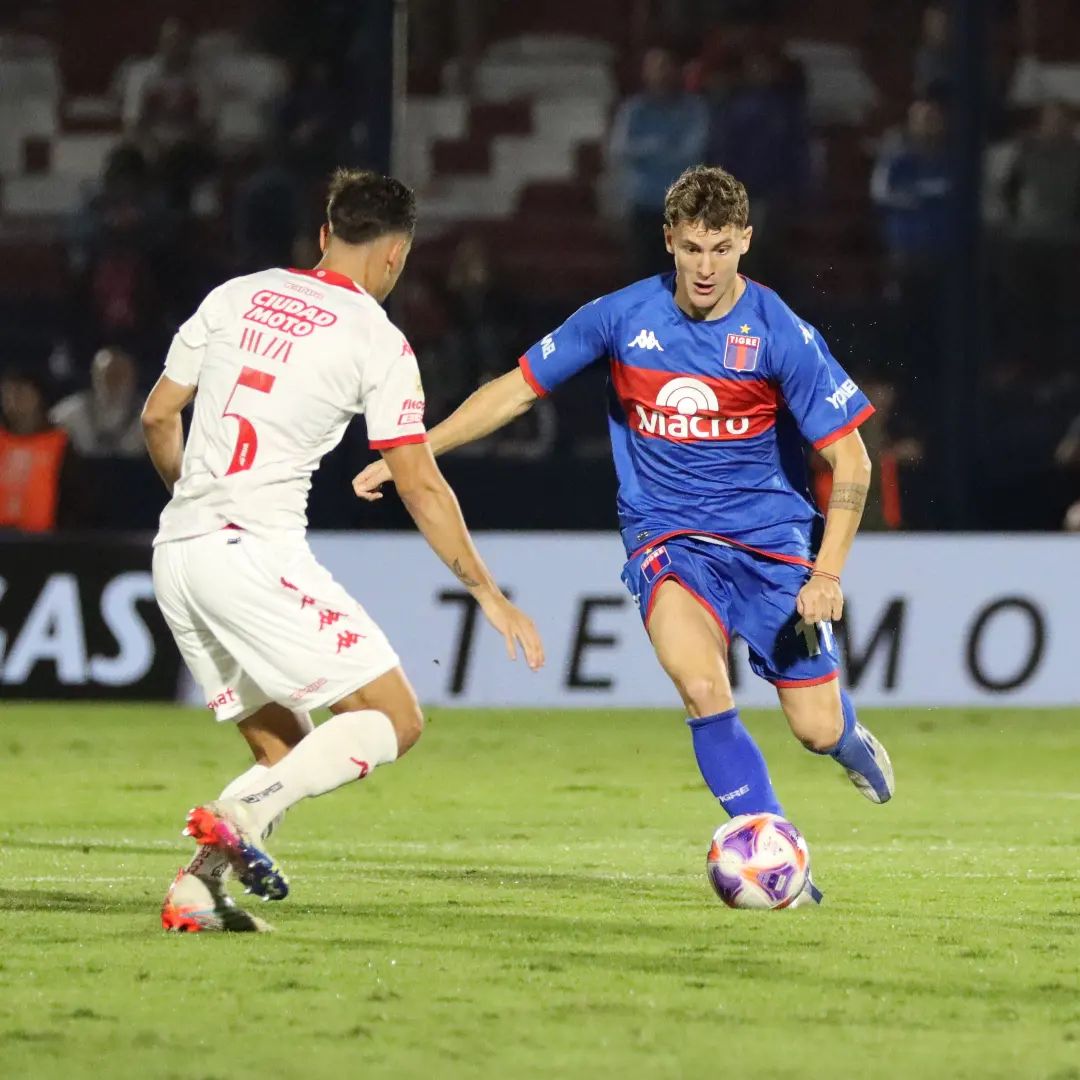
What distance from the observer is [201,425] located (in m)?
5.26

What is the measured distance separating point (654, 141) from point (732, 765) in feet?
32.9

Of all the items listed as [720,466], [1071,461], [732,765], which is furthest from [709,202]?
[1071,461]

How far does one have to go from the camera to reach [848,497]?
19.5 ft

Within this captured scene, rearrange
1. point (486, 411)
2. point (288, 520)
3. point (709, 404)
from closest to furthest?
point (288, 520)
point (709, 404)
point (486, 411)

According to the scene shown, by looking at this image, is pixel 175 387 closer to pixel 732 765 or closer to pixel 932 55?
pixel 732 765

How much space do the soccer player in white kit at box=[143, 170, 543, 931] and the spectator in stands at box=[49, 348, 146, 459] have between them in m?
8.76

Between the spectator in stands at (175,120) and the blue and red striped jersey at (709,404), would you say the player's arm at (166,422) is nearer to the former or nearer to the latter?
the blue and red striped jersey at (709,404)

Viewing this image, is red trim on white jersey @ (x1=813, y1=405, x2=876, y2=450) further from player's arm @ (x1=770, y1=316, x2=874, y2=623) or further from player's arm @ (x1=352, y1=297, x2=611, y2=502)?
player's arm @ (x1=352, y1=297, x2=611, y2=502)

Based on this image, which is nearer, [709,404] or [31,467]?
[709,404]

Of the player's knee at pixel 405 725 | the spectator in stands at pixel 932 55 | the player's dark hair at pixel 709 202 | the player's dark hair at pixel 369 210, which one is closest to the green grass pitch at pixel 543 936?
the player's knee at pixel 405 725

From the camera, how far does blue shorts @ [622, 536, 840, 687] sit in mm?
6223

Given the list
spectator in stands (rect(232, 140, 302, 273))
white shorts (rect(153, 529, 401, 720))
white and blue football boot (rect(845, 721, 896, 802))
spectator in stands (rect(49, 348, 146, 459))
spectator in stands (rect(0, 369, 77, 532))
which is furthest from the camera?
spectator in stands (rect(232, 140, 302, 273))

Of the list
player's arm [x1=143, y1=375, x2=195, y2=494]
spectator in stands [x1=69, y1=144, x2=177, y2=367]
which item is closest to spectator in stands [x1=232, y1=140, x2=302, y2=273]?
spectator in stands [x1=69, y1=144, x2=177, y2=367]

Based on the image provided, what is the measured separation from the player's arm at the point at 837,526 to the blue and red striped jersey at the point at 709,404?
2.7 inches
